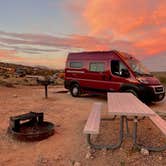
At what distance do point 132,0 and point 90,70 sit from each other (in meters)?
3.74

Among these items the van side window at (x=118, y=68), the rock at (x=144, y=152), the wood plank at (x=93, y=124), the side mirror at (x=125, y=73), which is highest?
the van side window at (x=118, y=68)

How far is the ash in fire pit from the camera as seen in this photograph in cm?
527

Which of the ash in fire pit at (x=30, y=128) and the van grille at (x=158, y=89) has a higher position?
the van grille at (x=158, y=89)

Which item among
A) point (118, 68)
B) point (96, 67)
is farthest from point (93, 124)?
point (96, 67)

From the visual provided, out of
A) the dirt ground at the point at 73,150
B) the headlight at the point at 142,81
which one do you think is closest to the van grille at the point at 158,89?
the headlight at the point at 142,81

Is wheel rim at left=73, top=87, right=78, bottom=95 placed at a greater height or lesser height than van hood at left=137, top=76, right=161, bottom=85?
lesser

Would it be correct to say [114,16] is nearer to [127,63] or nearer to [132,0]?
[132,0]

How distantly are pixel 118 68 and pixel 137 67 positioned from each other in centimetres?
86

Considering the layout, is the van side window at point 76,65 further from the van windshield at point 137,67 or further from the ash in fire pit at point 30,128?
the ash in fire pit at point 30,128

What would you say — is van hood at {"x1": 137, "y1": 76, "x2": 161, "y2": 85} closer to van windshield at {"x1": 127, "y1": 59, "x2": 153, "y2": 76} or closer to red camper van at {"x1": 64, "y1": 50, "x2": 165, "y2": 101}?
red camper van at {"x1": 64, "y1": 50, "x2": 165, "y2": 101}

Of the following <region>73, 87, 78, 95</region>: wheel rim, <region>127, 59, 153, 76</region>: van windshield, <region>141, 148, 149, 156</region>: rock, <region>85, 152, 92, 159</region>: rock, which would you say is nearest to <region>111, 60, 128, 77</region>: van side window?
<region>127, 59, 153, 76</region>: van windshield

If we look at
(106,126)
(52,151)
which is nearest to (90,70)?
(106,126)

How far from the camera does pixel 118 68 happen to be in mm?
10625

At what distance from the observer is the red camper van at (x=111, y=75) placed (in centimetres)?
1005
